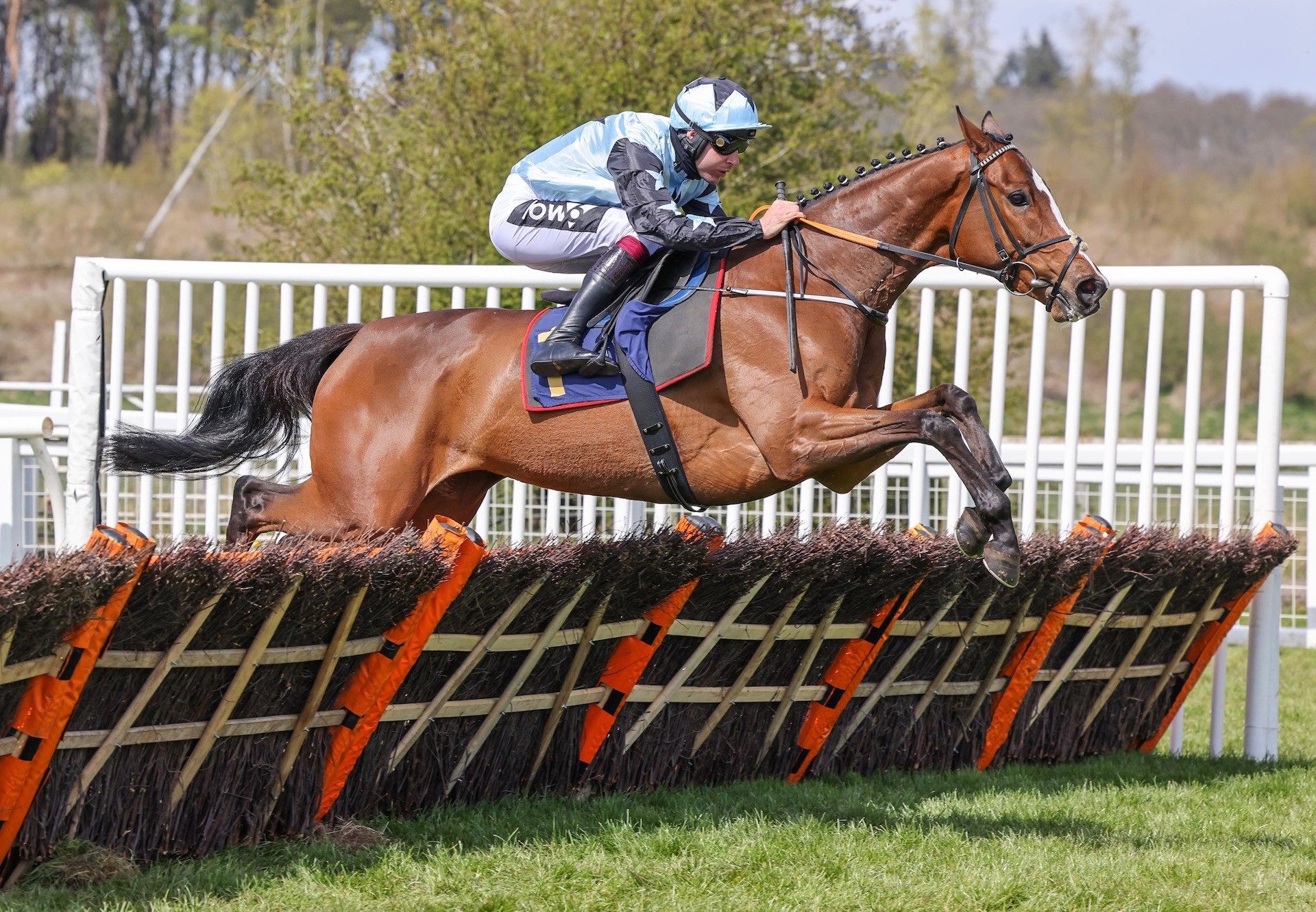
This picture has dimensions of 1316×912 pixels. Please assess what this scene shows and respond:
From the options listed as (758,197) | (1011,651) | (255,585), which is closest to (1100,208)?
(758,197)

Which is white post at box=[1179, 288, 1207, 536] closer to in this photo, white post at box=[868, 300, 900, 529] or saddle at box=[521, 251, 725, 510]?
white post at box=[868, 300, 900, 529]

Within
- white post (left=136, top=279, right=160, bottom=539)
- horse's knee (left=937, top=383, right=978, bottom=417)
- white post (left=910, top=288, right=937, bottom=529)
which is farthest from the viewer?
white post (left=136, top=279, right=160, bottom=539)

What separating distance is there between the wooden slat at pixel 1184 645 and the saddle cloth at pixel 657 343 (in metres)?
2.24

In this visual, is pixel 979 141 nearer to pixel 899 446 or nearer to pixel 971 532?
pixel 899 446

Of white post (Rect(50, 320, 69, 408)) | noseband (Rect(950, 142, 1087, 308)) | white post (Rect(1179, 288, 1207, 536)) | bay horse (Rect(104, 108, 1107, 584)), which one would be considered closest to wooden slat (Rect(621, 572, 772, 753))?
bay horse (Rect(104, 108, 1107, 584))

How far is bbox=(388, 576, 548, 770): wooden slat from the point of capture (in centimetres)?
380

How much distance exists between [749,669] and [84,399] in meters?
2.73

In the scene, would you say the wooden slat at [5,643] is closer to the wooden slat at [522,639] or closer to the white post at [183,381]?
the wooden slat at [522,639]

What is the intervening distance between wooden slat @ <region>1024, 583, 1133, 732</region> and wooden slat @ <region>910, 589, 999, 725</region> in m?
0.45

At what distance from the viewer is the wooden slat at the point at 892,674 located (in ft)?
15.5

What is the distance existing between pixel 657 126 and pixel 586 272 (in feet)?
1.62

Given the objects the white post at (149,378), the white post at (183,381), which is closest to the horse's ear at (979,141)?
the white post at (183,381)

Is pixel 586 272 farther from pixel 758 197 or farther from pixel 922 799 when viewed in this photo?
pixel 758 197

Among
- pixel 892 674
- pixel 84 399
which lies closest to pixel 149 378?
pixel 84 399
